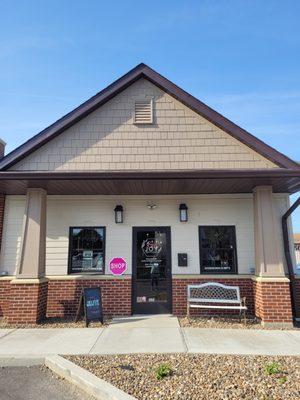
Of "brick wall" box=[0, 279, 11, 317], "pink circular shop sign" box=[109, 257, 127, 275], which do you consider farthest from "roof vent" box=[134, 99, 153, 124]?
"brick wall" box=[0, 279, 11, 317]

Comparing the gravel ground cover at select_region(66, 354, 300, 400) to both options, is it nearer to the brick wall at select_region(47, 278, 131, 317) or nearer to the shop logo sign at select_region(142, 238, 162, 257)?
the brick wall at select_region(47, 278, 131, 317)

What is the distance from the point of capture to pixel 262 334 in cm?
735

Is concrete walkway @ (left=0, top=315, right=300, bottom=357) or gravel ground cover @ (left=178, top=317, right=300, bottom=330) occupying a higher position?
gravel ground cover @ (left=178, top=317, right=300, bottom=330)

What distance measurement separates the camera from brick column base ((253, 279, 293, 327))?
8.08m

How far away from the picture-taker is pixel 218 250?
9648 mm

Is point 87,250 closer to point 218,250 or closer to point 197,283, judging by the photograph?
point 197,283

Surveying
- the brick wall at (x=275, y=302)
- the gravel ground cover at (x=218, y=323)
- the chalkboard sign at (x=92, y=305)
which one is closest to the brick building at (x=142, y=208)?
the brick wall at (x=275, y=302)

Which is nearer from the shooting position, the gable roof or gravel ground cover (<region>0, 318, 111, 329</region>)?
gravel ground cover (<region>0, 318, 111, 329</region>)

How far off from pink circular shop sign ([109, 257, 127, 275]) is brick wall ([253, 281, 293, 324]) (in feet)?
12.1

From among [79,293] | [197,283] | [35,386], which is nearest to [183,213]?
[197,283]

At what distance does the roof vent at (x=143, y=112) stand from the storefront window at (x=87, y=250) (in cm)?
327

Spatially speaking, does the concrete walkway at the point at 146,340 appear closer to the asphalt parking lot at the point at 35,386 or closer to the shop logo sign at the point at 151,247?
the asphalt parking lot at the point at 35,386

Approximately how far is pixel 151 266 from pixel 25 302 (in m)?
3.41

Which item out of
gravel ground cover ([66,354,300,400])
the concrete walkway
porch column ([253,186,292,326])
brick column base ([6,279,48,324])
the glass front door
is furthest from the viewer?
the glass front door
